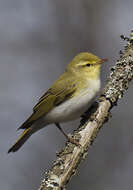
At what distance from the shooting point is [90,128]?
17.2 ft

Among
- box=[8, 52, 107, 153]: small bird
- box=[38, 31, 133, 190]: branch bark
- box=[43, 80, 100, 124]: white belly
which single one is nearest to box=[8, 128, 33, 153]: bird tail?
box=[8, 52, 107, 153]: small bird

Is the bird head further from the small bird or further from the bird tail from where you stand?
the bird tail

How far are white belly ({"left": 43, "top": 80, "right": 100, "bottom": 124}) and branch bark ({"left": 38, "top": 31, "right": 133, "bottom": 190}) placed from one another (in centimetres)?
14

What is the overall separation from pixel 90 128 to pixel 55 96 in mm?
1034

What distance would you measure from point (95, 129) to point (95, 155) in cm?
289

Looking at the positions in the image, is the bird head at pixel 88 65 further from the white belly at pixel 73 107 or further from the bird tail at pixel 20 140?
the bird tail at pixel 20 140

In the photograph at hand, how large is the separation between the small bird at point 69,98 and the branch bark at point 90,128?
21cm

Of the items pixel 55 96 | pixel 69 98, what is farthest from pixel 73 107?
pixel 55 96

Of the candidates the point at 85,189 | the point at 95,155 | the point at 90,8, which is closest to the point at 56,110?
the point at 85,189

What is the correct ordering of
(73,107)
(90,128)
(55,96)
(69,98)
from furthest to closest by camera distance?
(55,96)
(69,98)
(73,107)
(90,128)

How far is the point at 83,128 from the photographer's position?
528cm

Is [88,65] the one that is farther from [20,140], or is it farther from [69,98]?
[20,140]

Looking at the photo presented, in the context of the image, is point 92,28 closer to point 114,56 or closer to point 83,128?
point 114,56

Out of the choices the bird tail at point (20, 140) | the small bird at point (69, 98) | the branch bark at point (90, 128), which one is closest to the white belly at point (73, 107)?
the small bird at point (69, 98)
